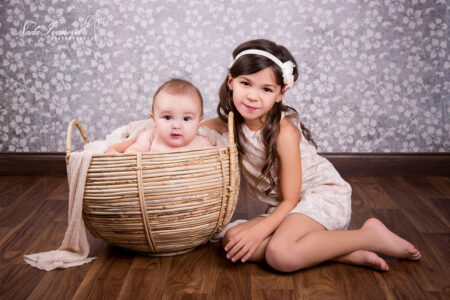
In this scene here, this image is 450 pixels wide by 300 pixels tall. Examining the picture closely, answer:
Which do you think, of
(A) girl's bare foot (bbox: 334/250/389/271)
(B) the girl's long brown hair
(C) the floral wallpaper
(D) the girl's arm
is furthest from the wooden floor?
(C) the floral wallpaper

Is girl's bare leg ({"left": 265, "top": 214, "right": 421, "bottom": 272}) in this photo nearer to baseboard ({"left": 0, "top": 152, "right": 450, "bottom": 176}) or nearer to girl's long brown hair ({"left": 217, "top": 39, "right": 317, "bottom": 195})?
girl's long brown hair ({"left": 217, "top": 39, "right": 317, "bottom": 195})

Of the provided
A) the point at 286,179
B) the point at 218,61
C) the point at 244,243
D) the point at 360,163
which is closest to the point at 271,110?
the point at 286,179

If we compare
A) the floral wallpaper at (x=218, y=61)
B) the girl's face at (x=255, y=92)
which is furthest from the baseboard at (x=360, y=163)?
the girl's face at (x=255, y=92)

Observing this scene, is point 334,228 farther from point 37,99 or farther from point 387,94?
point 37,99

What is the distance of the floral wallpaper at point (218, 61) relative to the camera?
2.32 meters

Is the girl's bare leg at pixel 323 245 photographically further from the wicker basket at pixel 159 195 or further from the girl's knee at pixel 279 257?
the wicker basket at pixel 159 195

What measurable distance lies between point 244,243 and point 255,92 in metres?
0.46

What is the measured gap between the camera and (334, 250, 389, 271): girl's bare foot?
4.68 ft

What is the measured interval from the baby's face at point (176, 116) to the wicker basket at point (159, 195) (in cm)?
13

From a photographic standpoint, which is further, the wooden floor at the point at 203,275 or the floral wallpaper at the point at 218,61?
the floral wallpaper at the point at 218,61

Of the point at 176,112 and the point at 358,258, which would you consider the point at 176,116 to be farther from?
the point at 358,258

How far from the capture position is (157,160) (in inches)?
52.6

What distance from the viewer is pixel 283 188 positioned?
1.57 metres

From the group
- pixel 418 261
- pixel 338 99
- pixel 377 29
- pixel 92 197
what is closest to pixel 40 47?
pixel 92 197
